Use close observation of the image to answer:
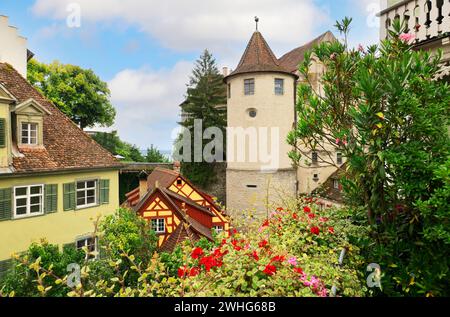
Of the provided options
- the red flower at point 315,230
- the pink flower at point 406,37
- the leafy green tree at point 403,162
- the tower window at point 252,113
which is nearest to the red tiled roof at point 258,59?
the tower window at point 252,113

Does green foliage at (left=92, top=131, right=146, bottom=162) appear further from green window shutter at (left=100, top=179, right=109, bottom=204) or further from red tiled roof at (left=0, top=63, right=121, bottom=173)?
green window shutter at (left=100, top=179, right=109, bottom=204)

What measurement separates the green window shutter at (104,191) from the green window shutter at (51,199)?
56.9 inches

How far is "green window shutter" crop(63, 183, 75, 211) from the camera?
844 centimetres

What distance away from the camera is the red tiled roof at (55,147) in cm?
797

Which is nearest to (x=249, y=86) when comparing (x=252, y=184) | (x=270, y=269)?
(x=252, y=184)

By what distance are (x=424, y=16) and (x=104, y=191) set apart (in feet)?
29.9

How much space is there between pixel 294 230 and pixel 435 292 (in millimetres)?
1420

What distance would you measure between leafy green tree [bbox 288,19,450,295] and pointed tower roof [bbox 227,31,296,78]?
575 inches

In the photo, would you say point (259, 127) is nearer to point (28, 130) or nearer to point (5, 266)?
point (28, 130)

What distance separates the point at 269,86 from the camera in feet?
55.9

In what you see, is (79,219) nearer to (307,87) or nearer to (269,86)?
(307,87)

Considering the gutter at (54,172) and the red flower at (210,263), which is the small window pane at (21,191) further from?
the red flower at (210,263)

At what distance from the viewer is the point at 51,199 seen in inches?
317
